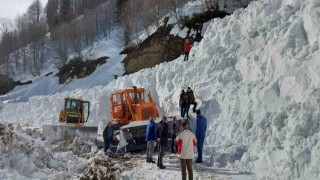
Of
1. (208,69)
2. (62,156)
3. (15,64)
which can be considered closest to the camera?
(62,156)

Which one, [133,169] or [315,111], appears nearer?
[315,111]

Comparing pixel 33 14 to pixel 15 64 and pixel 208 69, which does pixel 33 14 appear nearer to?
pixel 15 64

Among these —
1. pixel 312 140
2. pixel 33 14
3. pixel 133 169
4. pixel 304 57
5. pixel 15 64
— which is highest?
pixel 33 14

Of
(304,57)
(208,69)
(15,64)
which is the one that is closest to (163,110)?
(208,69)

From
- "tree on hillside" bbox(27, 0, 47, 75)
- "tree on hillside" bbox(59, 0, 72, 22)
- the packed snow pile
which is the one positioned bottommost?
the packed snow pile

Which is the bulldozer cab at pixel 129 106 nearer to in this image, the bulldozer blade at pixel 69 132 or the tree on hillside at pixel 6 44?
the bulldozer blade at pixel 69 132

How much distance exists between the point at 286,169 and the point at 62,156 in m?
7.43

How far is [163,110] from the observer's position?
20.8 m

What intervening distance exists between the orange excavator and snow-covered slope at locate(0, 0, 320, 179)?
1.84 meters

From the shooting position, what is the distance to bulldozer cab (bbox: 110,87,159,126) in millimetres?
18453

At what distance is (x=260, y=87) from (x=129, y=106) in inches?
289

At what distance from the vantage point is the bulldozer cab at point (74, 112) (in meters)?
24.0

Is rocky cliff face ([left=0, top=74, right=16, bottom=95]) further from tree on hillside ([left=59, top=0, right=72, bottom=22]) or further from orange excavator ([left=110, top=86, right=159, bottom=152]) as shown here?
orange excavator ([left=110, top=86, right=159, bottom=152])

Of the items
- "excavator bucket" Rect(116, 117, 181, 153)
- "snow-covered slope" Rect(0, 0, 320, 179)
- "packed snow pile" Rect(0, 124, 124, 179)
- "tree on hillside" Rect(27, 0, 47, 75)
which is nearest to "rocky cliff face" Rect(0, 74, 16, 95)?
"tree on hillside" Rect(27, 0, 47, 75)
